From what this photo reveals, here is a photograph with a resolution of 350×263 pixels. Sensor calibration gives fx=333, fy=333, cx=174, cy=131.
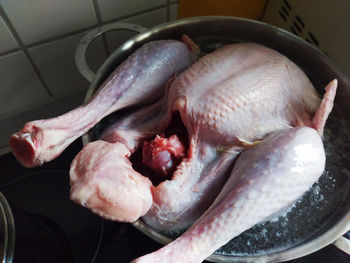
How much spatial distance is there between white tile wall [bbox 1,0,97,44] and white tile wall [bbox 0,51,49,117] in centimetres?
7

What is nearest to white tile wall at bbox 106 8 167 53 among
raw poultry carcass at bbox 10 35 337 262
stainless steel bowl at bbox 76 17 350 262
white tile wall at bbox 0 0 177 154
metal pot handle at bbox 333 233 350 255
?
white tile wall at bbox 0 0 177 154

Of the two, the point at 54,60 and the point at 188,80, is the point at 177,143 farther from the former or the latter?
the point at 54,60

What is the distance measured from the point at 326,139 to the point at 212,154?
11.4 inches

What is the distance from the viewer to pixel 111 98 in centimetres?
66

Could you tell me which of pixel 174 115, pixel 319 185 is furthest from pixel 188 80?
pixel 319 185

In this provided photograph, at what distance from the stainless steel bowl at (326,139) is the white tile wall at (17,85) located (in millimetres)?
233

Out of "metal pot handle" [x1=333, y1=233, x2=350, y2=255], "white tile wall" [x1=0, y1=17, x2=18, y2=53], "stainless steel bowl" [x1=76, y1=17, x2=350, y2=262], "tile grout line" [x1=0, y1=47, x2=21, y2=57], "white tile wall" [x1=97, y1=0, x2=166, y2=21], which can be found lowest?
"metal pot handle" [x1=333, y1=233, x2=350, y2=255]

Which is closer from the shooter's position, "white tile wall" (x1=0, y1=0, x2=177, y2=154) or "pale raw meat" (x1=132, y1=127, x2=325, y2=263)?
"pale raw meat" (x1=132, y1=127, x2=325, y2=263)

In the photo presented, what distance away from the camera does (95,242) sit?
2.42ft

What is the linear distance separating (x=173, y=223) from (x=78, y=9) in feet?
Answer: 1.87

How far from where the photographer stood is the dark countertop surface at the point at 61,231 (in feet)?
2.30

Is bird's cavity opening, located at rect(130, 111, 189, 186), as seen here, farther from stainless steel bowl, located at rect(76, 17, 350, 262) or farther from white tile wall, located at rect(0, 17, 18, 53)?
white tile wall, located at rect(0, 17, 18, 53)

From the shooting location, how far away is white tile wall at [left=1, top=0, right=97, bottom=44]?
760 mm

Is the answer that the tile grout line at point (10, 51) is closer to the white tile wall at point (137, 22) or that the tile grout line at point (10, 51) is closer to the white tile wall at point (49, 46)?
the white tile wall at point (49, 46)
